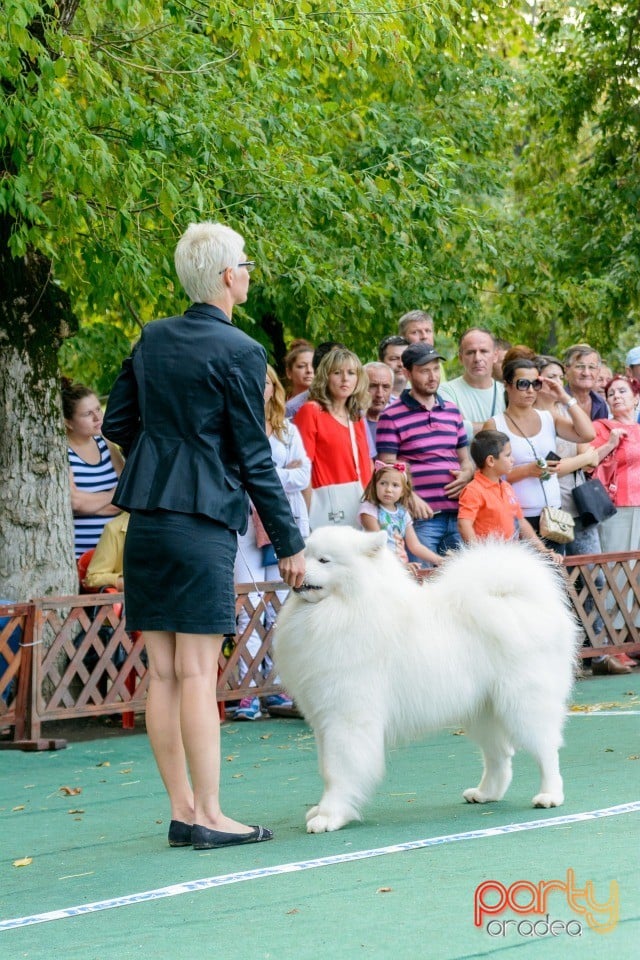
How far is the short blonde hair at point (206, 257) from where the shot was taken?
5.69 metres

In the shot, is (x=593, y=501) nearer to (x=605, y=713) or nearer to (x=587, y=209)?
(x=605, y=713)

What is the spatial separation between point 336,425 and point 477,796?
4189mm

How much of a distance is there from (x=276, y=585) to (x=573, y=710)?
2.36 metres

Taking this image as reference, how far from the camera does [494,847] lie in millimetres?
5277

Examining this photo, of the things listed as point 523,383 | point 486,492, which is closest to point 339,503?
point 486,492

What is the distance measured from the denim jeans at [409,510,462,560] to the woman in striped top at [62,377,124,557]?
243cm

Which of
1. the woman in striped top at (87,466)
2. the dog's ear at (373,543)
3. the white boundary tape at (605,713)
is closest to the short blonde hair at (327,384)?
the woman in striped top at (87,466)

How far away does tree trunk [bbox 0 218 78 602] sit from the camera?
10641 mm

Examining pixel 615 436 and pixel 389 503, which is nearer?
pixel 389 503

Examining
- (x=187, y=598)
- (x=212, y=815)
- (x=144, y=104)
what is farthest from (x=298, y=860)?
(x=144, y=104)

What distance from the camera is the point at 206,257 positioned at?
570 centimetres

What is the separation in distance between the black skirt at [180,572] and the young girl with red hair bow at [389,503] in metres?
4.13

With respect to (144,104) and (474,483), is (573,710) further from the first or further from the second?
(144,104)

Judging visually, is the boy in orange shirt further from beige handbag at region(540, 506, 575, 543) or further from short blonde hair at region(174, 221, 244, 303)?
short blonde hair at region(174, 221, 244, 303)
